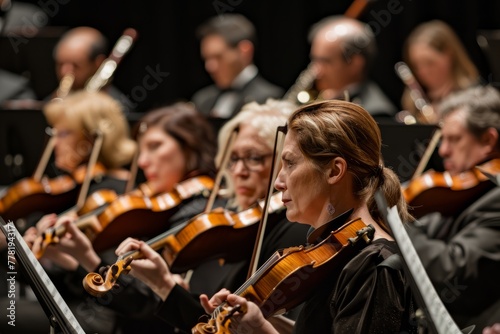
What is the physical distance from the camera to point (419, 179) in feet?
11.7

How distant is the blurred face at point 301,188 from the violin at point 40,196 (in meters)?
2.31

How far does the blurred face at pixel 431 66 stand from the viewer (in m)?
5.25

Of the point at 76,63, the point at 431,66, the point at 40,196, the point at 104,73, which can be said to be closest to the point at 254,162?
the point at 40,196

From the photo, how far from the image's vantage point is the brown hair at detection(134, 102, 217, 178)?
13.0 feet

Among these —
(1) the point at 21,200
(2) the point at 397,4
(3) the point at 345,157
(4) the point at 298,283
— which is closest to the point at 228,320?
(4) the point at 298,283

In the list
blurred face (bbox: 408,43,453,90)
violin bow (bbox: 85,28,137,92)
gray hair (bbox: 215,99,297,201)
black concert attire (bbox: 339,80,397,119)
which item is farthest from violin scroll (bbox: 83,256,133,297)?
violin bow (bbox: 85,28,137,92)

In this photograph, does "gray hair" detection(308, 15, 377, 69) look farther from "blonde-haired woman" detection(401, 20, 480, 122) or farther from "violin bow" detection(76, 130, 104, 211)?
"violin bow" detection(76, 130, 104, 211)

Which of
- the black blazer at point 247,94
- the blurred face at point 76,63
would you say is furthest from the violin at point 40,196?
the blurred face at point 76,63

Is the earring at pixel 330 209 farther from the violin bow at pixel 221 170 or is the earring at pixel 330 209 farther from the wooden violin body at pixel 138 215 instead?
the wooden violin body at pixel 138 215

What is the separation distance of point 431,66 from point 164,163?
1.95 meters

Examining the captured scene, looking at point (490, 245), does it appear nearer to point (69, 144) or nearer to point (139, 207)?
point (139, 207)

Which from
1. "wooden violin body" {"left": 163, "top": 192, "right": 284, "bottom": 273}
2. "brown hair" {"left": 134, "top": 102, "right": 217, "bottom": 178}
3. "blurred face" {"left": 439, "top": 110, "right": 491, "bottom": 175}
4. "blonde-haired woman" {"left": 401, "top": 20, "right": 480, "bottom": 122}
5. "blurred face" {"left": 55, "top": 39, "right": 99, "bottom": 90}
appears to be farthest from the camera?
"blurred face" {"left": 55, "top": 39, "right": 99, "bottom": 90}

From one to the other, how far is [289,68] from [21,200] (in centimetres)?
313

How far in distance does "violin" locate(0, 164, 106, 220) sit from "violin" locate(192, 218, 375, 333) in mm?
2438
